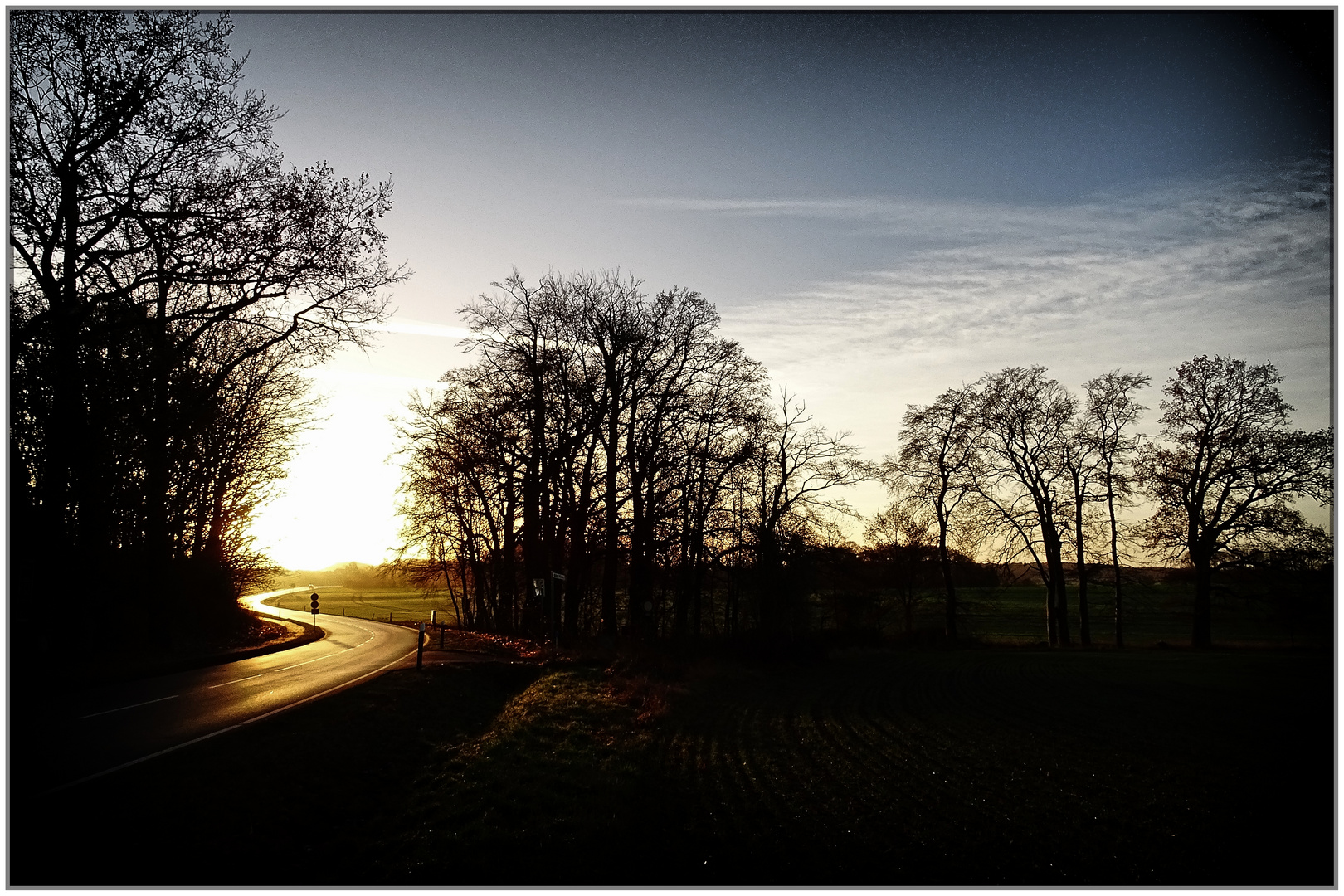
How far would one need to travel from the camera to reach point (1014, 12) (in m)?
7.44

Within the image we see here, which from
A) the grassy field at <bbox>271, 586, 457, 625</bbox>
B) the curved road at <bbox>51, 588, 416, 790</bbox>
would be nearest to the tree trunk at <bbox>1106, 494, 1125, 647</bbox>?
the curved road at <bbox>51, 588, 416, 790</bbox>

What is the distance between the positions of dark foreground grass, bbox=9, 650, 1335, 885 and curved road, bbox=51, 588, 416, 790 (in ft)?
2.04

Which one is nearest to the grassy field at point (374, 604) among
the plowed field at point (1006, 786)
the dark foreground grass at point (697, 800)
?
the plowed field at point (1006, 786)

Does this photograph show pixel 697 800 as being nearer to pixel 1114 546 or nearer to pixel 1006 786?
pixel 1006 786

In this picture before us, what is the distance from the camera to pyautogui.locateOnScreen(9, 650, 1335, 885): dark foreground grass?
6387 mm

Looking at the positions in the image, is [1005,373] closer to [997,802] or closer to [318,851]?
[997,802]

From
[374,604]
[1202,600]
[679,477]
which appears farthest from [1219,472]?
[374,604]

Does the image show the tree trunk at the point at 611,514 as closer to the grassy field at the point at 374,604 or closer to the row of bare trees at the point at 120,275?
the row of bare trees at the point at 120,275

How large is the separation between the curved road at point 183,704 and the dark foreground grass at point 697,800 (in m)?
0.62

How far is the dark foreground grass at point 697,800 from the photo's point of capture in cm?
639

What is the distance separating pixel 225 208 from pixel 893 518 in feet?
113

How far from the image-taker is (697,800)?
8.70 meters

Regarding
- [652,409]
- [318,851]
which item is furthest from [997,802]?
[652,409]

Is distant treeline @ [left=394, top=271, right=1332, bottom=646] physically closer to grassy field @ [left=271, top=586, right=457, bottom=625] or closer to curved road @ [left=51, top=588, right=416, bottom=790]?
curved road @ [left=51, top=588, right=416, bottom=790]
